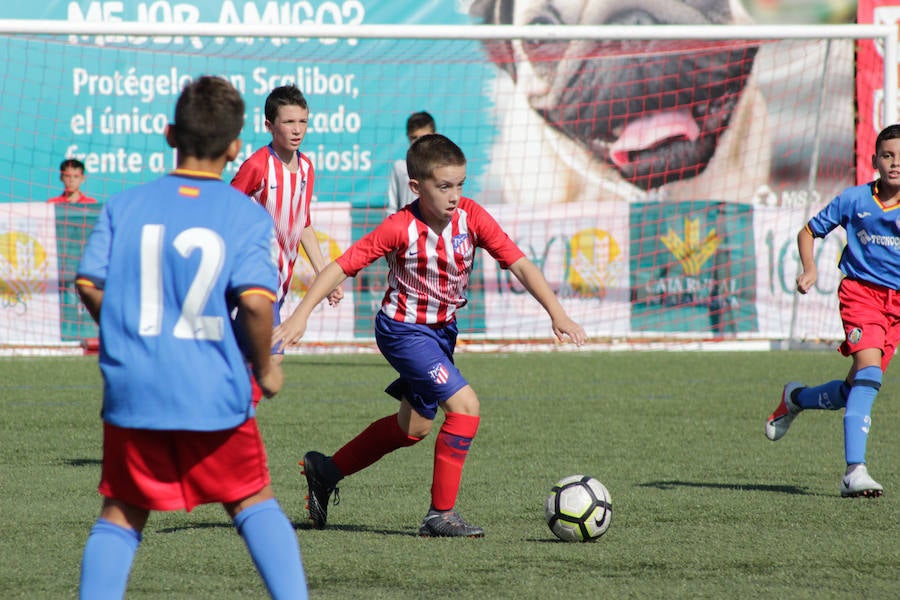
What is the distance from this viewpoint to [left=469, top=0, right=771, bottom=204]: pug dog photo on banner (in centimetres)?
1700

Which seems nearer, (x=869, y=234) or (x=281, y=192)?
(x=281, y=192)

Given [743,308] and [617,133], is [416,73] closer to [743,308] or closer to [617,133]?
[617,133]

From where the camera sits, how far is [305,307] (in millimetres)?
4176

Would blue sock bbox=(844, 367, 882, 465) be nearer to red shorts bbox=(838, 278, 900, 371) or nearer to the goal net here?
red shorts bbox=(838, 278, 900, 371)

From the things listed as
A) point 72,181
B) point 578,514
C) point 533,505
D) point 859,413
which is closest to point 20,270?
point 72,181

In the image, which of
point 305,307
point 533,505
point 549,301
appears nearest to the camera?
point 305,307

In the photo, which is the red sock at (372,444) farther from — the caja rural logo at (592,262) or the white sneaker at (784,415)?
the caja rural logo at (592,262)

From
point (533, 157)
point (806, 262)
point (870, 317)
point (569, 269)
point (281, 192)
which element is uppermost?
point (533, 157)

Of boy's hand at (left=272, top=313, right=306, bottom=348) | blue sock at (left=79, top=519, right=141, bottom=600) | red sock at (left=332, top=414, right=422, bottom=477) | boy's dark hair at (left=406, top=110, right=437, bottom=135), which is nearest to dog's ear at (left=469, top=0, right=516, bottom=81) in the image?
boy's dark hair at (left=406, top=110, right=437, bottom=135)

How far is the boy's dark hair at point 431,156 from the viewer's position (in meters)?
4.61

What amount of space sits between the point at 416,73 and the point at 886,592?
13.9m

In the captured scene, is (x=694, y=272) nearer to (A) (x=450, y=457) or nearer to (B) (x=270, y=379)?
(A) (x=450, y=457)

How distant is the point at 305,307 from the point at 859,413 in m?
2.82

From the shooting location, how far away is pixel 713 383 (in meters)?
10.3
